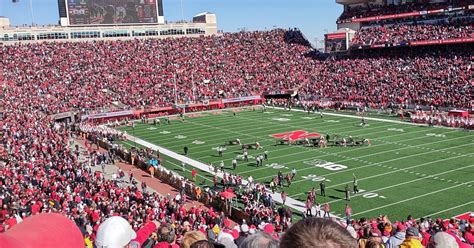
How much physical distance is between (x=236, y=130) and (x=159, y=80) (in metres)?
18.4

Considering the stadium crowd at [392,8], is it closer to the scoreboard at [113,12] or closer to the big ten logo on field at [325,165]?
the scoreboard at [113,12]

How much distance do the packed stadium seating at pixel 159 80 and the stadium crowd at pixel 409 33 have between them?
5.80ft

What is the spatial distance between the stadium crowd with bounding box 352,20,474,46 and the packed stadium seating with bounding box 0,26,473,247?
1.77 meters

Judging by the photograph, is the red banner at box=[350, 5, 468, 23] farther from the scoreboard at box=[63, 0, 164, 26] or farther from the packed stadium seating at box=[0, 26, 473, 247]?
the scoreboard at box=[63, 0, 164, 26]

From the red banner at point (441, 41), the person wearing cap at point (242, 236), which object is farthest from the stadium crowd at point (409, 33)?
the person wearing cap at point (242, 236)

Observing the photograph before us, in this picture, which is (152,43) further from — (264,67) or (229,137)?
(229,137)

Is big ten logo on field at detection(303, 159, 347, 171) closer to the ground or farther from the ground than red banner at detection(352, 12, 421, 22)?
closer to the ground

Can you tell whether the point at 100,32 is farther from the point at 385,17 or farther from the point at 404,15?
the point at 404,15

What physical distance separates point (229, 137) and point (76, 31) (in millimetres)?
33724

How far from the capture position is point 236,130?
36.3 metres

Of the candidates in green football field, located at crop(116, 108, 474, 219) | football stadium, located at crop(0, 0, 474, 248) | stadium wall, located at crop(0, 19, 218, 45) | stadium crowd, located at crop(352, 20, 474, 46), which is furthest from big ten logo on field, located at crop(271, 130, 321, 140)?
stadium wall, located at crop(0, 19, 218, 45)

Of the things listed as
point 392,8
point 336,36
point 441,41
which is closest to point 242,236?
point 441,41

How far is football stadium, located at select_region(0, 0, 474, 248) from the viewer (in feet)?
39.3

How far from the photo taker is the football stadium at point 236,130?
12.0m
